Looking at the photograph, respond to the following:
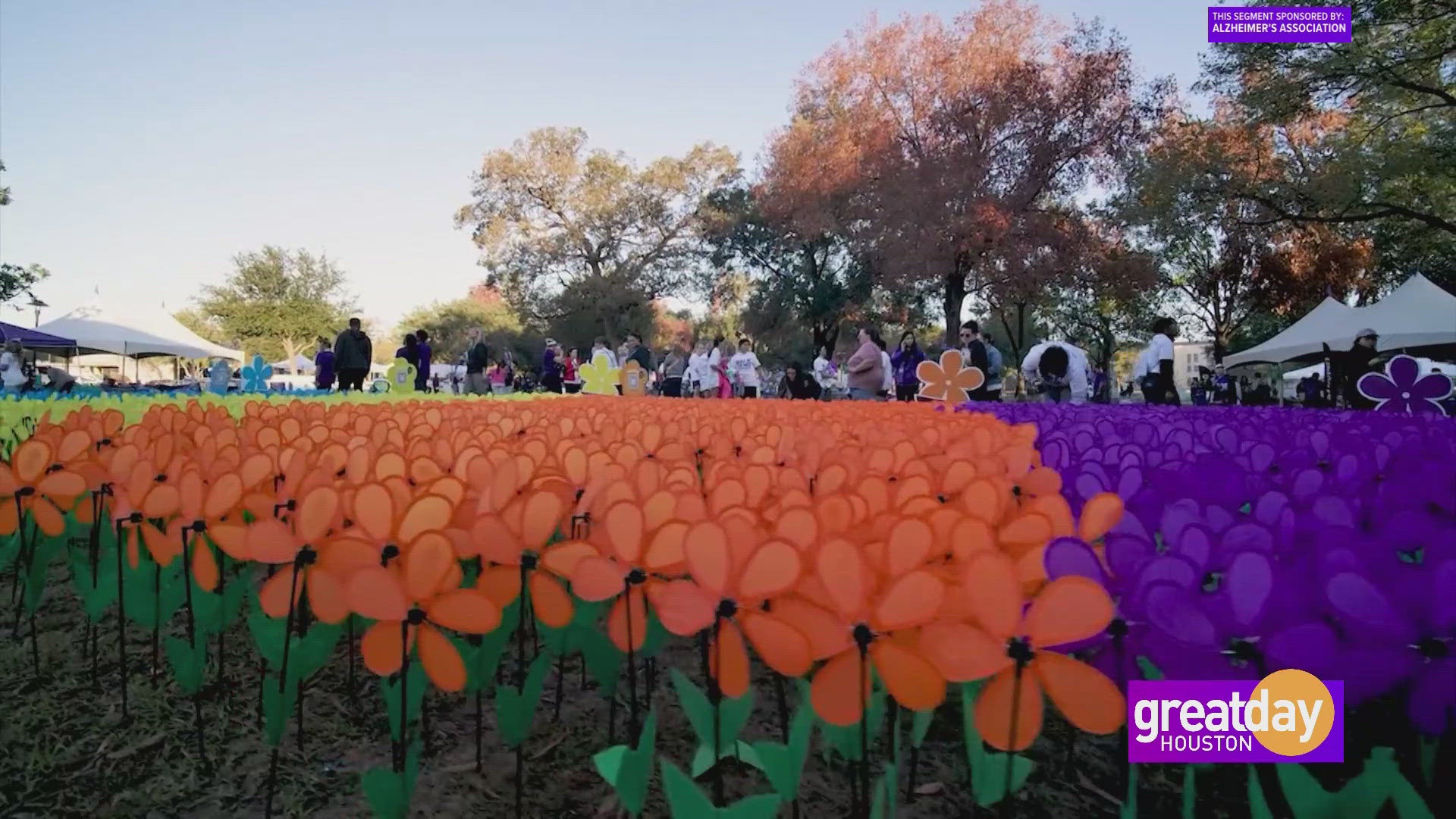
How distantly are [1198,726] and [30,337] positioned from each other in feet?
88.0

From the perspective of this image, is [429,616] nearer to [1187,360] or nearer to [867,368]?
[867,368]

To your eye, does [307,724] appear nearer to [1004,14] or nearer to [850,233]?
[1004,14]

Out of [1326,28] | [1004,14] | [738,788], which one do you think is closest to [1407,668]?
[738,788]

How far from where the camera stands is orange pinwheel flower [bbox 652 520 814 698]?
3.48 ft

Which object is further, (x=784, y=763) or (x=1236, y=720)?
(x=784, y=763)

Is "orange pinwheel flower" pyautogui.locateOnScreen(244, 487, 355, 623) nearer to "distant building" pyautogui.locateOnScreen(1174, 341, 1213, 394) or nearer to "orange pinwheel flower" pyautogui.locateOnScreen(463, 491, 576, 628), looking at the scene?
"orange pinwheel flower" pyautogui.locateOnScreen(463, 491, 576, 628)

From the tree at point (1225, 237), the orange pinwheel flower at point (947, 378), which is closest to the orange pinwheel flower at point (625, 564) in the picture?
the orange pinwheel flower at point (947, 378)

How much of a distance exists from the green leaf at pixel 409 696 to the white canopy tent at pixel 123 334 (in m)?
26.1

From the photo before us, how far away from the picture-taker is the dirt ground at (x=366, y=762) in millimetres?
1366

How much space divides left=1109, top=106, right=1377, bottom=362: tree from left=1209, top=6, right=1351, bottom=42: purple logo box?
4348 mm

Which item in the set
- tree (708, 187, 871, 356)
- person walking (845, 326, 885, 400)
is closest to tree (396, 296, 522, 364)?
tree (708, 187, 871, 356)

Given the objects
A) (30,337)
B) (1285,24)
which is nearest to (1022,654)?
(1285,24)

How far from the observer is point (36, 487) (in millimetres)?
→ 1923

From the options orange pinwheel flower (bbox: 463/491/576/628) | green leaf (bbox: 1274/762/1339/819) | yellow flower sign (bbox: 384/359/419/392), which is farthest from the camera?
yellow flower sign (bbox: 384/359/419/392)
